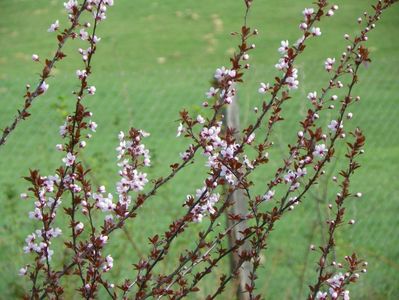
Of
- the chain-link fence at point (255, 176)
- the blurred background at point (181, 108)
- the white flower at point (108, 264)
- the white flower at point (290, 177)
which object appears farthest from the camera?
the blurred background at point (181, 108)

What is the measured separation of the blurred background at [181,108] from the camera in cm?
586

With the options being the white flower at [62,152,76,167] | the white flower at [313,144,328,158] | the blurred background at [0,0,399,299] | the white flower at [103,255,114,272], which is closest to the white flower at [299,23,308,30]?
the white flower at [313,144,328,158]

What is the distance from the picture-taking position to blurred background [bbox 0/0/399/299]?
586 centimetres

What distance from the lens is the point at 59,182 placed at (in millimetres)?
2654

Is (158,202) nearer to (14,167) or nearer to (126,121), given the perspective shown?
(14,167)

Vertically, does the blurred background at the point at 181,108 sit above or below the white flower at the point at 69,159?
above

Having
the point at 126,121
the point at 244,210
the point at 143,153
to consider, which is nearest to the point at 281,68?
the point at 143,153

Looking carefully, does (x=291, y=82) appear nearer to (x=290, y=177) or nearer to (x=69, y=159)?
(x=290, y=177)

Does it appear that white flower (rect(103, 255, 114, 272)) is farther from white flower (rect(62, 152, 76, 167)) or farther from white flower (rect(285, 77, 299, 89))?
white flower (rect(285, 77, 299, 89))

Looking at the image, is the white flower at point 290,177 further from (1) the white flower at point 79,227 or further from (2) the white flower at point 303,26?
(1) the white flower at point 79,227

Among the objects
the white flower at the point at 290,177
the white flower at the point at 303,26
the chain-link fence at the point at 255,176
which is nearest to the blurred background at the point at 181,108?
the chain-link fence at the point at 255,176

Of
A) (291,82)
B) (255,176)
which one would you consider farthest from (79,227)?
(255,176)

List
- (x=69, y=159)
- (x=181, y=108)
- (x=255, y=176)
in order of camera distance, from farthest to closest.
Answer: (x=181, y=108) < (x=255, y=176) < (x=69, y=159)

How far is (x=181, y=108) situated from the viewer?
930 cm
